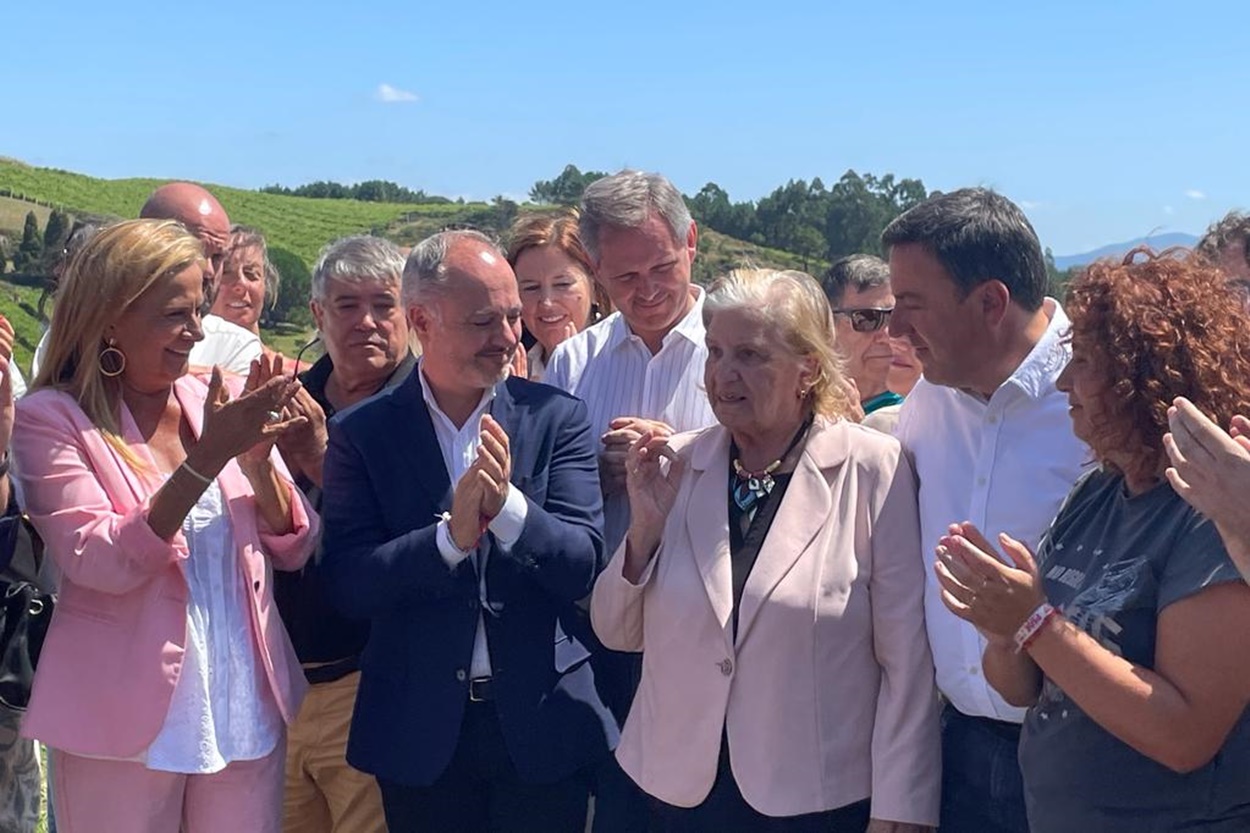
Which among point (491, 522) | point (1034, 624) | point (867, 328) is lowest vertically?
point (491, 522)

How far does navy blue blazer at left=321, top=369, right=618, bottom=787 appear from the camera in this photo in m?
3.52

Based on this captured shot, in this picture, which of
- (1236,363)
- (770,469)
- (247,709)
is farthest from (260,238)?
(1236,363)

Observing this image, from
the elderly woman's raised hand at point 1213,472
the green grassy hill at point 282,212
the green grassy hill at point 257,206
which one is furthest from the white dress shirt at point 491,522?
the green grassy hill at point 257,206

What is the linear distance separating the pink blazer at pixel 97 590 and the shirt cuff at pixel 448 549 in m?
0.73

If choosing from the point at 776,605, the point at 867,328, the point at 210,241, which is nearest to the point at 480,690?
the point at 776,605

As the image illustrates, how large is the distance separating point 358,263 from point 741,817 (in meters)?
2.44

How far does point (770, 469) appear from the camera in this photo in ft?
11.3

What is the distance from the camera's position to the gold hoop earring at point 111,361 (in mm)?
3574

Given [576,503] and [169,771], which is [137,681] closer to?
[169,771]

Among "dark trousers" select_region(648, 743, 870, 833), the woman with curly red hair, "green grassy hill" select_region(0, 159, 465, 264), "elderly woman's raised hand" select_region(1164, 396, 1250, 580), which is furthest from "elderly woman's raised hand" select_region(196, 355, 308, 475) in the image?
"green grassy hill" select_region(0, 159, 465, 264)

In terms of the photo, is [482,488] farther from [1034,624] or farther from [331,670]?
[1034,624]

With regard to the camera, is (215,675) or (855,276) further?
(855,276)

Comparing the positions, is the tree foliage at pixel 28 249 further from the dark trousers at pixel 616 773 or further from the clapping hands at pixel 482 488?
the clapping hands at pixel 482 488

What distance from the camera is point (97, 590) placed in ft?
11.3
